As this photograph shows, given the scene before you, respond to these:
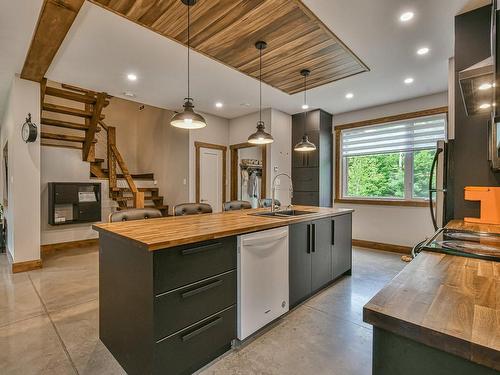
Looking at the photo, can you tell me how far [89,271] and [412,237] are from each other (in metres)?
5.26

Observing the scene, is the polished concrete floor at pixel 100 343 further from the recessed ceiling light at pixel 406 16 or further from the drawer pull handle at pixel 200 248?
the recessed ceiling light at pixel 406 16

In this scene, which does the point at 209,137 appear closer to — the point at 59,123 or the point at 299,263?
the point at 59,123

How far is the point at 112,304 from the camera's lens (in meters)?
1.81

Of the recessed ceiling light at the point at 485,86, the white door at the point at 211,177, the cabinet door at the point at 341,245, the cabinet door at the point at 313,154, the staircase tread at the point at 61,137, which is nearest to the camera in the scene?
the recessed ceiling light at the point at 485,86

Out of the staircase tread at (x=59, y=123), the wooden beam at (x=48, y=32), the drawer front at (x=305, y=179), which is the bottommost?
the drawer front at (x=305, y=179)

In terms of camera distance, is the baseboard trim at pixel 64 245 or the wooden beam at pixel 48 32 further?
the baseboard trim at pixel 64 245

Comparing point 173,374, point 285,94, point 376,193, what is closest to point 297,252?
point 173,374

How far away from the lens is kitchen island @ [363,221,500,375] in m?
0.56

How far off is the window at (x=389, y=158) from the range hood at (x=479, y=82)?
306 centimetres

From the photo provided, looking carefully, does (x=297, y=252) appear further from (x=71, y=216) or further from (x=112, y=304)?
(x=71, y=216)

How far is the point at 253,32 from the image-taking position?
2.66m

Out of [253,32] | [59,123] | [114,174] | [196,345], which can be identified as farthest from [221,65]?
[114,174]

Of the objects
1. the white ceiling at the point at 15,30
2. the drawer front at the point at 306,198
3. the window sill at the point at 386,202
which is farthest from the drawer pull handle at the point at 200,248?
the window sill at the point at 386,202

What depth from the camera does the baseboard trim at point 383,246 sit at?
4.67 m
